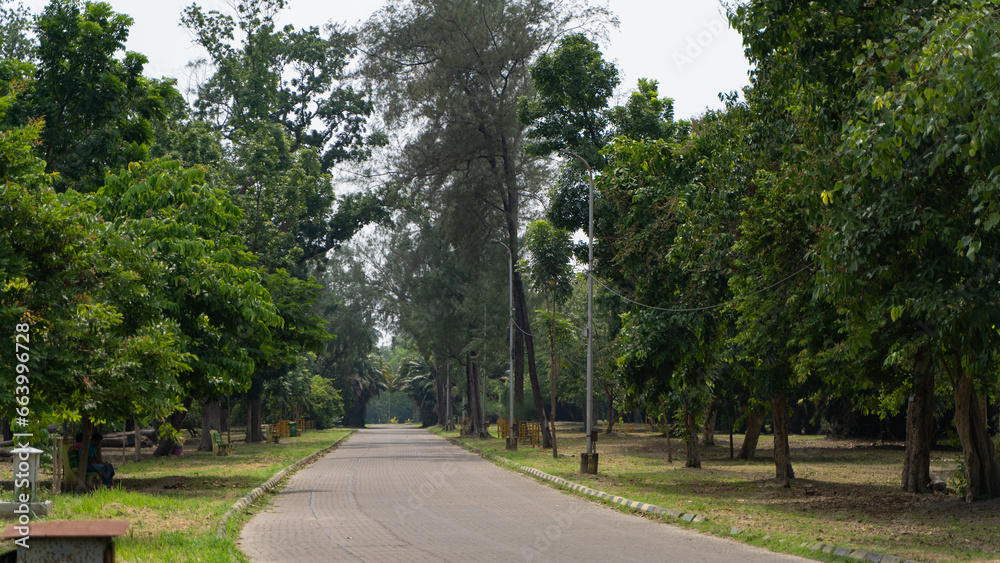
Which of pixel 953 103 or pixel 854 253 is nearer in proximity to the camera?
pixel 953 103

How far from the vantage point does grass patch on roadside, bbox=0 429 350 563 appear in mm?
9547

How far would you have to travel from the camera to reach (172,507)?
13898 mm

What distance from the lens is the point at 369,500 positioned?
55.6 ft

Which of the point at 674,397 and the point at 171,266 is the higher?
the point at 171,266

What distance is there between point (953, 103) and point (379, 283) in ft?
176

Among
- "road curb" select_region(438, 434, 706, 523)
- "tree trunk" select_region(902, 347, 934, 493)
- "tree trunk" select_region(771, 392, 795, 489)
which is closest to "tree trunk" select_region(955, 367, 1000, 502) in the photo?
"tree trunk" select_region(902, 347, 934, 493)

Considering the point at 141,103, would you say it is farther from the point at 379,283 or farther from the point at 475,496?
the point at 379,283

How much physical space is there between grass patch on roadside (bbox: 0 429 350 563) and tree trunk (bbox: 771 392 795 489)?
1140 centimetres

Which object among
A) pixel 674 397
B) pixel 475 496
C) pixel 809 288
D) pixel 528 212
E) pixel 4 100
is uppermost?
pixel 528 212

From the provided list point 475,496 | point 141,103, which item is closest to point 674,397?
point 475,496

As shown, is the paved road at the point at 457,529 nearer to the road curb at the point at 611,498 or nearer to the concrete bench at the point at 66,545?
the road curb at the point at 611,498

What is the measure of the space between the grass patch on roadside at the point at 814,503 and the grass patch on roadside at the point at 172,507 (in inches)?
267

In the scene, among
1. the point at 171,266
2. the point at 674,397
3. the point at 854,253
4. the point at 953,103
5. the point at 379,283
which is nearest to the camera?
the point at 953,103

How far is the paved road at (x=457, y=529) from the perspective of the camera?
32.9 ft
